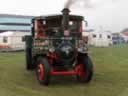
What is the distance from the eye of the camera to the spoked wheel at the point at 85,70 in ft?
42.4

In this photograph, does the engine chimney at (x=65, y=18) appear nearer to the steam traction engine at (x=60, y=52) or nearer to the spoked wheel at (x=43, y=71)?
the steam traction engine at (x=60, y=52)

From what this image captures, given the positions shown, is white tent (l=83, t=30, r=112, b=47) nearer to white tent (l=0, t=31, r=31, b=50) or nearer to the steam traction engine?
white tent (l=0, t=31, r=31, b=50)

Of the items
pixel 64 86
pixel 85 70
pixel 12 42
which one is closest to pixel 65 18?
pixel 85 70

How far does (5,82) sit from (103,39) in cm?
4209

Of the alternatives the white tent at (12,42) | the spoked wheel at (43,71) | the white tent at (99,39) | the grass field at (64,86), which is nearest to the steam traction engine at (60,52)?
the spoked wheel at (43,71)

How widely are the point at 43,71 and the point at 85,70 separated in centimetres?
173

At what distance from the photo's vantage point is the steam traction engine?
1245cm

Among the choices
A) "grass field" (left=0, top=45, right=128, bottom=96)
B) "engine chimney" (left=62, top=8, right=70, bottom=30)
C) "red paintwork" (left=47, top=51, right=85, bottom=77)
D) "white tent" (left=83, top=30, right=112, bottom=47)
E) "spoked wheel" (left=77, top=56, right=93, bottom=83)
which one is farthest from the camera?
"white tent" (left=83, top=30, right=112, bottom=47)

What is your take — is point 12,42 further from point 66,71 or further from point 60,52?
point 60,52

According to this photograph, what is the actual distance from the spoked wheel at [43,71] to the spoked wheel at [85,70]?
1511 mm

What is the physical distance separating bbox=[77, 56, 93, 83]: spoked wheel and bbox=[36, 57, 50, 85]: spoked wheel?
1511mm

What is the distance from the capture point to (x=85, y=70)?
43.2 feet

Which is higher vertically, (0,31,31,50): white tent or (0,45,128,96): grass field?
(0,31,31,50): white tent

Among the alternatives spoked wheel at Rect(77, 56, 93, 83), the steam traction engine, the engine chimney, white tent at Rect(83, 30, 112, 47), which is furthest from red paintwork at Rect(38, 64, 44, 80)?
white tent at Rect(83, 30, 112, 47)
